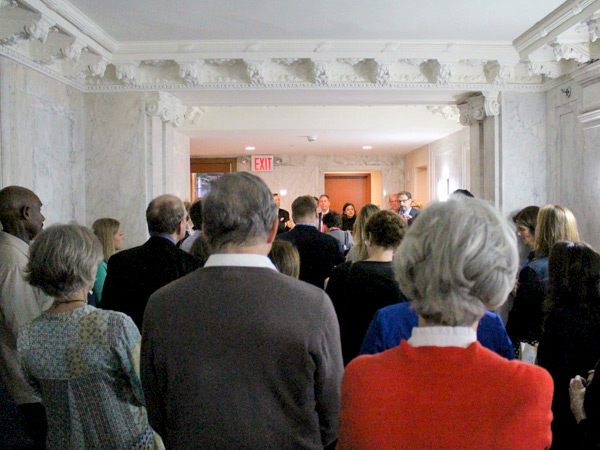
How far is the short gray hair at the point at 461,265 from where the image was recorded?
1072 millimetres

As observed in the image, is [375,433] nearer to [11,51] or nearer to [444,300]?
[444,300]

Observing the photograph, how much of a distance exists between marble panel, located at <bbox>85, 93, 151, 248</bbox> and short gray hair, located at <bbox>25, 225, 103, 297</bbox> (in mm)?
4371

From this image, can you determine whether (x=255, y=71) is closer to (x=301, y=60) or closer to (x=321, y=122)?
(x=301, y=60)

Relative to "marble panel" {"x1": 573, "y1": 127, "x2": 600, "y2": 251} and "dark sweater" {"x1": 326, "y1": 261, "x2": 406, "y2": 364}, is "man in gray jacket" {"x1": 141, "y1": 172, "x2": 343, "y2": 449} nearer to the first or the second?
"dark sweater" {"x1": 326, "y1": 261, "x2": 406, "y2": 364}

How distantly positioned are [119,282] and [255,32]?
11.0 feet

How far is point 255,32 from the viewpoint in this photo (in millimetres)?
5199

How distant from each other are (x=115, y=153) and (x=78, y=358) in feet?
15.5

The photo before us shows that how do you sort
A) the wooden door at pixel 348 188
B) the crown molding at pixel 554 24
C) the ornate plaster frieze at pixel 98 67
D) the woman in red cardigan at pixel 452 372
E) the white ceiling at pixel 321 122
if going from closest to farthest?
1. the woman in red cardigan at pixel 452 372
2. the crown molding at pixel 554 24
3. the ornate plaster frieze at pixel 98 67
4. the white ceiling at pixel 321 122
5. the wooden door at pixel 348 188

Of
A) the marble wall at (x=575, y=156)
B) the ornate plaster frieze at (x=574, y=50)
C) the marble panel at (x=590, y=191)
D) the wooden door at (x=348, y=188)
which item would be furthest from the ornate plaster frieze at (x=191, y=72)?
the wooden door at (x=348, y=188)

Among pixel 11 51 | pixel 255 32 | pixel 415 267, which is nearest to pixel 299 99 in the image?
pixel 255 32

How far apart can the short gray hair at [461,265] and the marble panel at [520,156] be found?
533 centimetres

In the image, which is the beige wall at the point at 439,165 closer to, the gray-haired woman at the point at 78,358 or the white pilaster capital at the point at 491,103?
the white pilaster capital at the point at 491,103

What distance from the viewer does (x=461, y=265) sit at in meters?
1.07

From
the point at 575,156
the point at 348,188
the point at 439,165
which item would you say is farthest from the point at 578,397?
the point at 348,188
